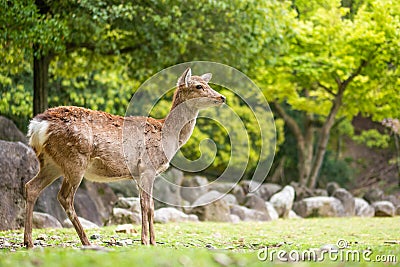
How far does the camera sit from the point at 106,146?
6520 mm

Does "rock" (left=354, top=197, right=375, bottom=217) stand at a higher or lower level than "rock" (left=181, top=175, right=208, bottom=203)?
lower

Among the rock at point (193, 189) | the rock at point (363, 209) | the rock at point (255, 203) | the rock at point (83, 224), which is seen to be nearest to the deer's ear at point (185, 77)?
the rock at point (83, 224)

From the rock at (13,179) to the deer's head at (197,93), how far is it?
10.5 feet

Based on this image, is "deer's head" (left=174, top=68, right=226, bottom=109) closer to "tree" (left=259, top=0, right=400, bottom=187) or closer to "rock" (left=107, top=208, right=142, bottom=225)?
"rock" (left=107, top=208, right=142, bottom=225)

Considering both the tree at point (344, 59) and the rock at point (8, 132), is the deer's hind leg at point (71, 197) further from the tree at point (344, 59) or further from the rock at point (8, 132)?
the tree at point (344, 59)

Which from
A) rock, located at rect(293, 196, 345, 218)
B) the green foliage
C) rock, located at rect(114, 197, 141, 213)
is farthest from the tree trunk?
the green foliage

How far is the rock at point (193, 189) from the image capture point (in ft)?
51.3

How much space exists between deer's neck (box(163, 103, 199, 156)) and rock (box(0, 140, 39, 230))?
9.87 feet

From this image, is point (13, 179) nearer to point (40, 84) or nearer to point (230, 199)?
point (40, 84)

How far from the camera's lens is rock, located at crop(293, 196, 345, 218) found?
Result: 15.6m

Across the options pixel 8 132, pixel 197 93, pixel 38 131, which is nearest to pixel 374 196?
pixel 8 132

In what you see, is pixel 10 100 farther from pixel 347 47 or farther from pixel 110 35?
pixel 347 47

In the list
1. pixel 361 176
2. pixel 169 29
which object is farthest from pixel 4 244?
pixel 361 176

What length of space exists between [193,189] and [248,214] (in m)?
3.22
